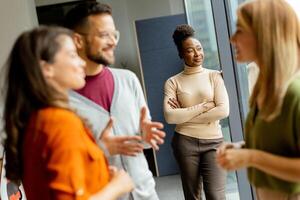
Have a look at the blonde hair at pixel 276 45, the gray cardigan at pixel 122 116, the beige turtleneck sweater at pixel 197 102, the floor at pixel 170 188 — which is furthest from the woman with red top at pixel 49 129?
the floor at pixel 170 188

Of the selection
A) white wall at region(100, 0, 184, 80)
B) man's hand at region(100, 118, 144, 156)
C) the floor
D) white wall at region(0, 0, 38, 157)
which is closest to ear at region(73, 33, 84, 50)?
man's hand at region(100, 118, 144, 156)

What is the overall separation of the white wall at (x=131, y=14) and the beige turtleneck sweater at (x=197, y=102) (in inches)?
127

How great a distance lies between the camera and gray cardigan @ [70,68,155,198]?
172cm

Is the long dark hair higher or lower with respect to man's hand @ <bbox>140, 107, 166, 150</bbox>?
higher

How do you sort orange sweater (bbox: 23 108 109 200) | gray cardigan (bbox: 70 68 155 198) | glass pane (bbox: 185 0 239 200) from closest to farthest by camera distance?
orange sweater (bbox: 23 108 109 200) → gray cardigan (bbox: 70 68 155 198) → glass pane (bbox: 185 0 239 200)

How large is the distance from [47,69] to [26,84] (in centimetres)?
7

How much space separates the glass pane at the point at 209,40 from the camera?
3.62 metres

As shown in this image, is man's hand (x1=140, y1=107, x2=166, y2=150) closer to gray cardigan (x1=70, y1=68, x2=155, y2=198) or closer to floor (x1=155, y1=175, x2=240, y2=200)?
gray cardigan (x1=70, y1=68, x2=155, y2=198)

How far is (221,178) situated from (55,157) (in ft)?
6.41

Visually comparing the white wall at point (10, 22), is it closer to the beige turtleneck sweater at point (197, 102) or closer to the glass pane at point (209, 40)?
the beige turtleneck sweater at point (197, 102)

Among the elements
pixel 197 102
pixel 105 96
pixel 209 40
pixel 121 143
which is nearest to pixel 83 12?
pixel 105 96

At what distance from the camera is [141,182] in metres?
1.77

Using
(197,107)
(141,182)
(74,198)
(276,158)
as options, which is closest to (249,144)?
(276,158)

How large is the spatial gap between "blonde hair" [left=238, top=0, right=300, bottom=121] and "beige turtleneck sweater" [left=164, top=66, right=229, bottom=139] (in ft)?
4.73
